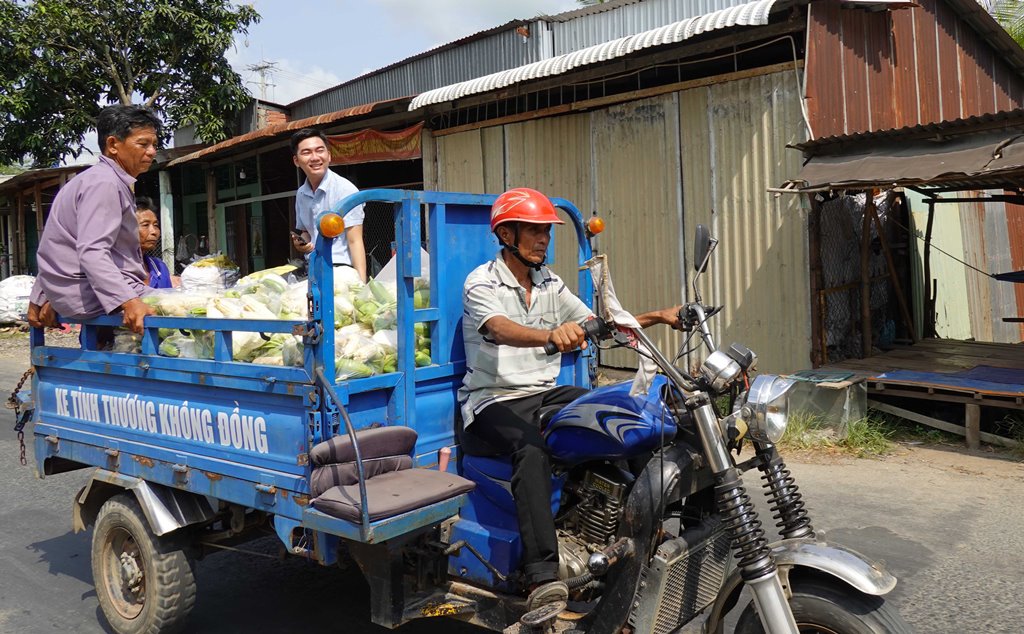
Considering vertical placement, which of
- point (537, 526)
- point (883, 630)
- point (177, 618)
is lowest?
point (177, 618)

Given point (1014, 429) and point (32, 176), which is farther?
point (32, 176)

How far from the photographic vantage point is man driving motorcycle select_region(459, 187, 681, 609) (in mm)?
2852

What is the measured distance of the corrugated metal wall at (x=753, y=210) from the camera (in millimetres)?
7555

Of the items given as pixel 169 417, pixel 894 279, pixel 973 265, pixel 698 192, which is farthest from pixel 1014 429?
pixel 973 265

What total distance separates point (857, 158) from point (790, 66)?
129 cm

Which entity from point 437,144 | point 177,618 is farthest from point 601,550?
point 437,144

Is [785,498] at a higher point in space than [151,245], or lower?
lower

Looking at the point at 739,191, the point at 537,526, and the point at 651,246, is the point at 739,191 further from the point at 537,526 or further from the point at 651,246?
the point at 537,526

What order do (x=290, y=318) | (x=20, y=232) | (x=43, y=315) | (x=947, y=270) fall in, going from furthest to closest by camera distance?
(x=20, y=232) < (x=947, y=270) < (x=43, y=315) < (x=290, y=318)

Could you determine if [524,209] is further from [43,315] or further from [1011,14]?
[1011,14]

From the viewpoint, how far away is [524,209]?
119 inches

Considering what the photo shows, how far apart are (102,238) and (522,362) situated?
195 cm

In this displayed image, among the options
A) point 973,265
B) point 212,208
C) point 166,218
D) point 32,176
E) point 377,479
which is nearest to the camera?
point 377,479

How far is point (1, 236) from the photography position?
80.8 feet
